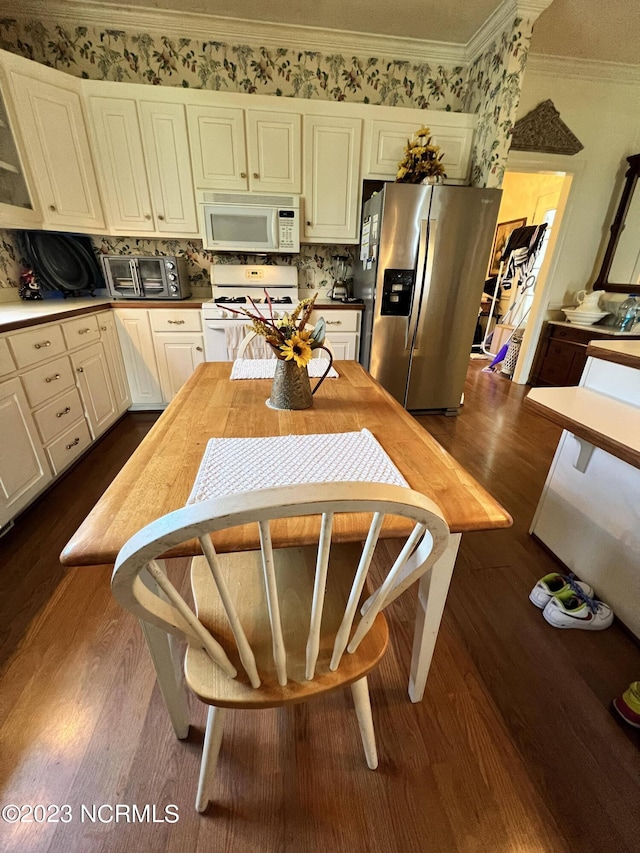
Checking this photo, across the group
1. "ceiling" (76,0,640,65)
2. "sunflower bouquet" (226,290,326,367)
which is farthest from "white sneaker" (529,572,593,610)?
"ceiling" (76,0,640,65)

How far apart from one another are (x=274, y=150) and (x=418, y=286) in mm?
1502

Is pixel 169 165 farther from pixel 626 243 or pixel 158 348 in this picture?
pixel 626 243

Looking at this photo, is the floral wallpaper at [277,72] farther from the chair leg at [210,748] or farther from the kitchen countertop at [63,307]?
the chair leg at [210,748]

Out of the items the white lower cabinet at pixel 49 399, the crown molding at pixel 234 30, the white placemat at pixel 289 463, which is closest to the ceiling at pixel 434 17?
the crown molding at pixel 234 30

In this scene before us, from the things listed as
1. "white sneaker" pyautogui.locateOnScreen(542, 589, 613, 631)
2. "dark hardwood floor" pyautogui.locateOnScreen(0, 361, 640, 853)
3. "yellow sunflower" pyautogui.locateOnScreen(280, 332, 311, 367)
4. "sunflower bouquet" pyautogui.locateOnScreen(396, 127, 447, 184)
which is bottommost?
"dark hardwood floor" pyautogui.locateOnScreen(0, 361, 640, 853)

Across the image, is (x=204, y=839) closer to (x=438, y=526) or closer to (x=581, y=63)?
(x=438, y=526)

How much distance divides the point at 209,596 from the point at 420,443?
2.05 ft

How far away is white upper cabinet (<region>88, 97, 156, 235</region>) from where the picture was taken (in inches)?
95.3

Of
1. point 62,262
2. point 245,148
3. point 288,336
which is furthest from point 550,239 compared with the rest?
point 62,262

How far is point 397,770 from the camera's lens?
2.91 ft

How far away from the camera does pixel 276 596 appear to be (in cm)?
49

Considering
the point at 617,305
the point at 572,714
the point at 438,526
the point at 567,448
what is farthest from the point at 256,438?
the point at 617,305

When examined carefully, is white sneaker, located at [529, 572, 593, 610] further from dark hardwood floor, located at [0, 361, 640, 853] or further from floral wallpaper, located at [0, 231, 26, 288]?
floral wallpaper, located at [0, 231, 26, 288]

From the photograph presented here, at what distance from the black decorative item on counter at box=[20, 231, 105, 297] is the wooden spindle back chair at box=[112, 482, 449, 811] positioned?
2916mm
